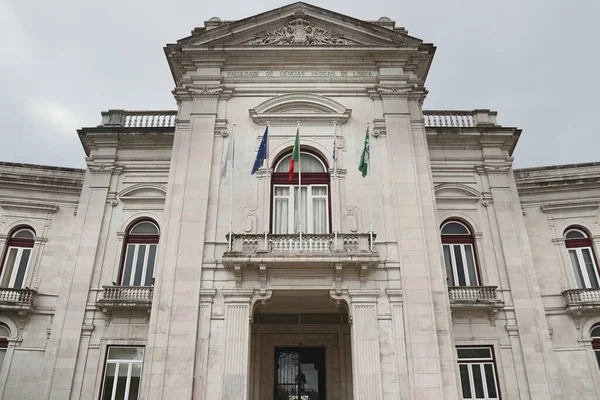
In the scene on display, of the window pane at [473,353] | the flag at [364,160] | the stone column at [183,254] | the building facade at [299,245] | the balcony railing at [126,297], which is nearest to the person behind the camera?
the stone column at [183,254]

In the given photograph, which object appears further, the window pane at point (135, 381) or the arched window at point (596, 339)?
the arched window at point (596, 339)

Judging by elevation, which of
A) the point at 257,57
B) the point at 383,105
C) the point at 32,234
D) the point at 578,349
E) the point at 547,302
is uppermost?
the point at 257,57

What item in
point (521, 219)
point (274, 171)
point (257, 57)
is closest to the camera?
point (274, 171)

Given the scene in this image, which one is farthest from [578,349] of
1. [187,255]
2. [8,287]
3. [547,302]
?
[8,287]

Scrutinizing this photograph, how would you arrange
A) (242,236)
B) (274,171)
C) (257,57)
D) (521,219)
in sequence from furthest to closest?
(521,219) < (257,57) < (274,171) < (242,236)

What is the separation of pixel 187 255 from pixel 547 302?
13.8 meters

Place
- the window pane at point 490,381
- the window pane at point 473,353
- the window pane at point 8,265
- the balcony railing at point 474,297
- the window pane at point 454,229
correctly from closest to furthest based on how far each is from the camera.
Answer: the window pane at point 490,381 → the window pane at point 473,353 → the balcony railing at point 474,297 → the window pane at point 8,265 → the window pane at point 454,229

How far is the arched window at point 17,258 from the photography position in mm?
20147

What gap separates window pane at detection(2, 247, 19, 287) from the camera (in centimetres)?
2012

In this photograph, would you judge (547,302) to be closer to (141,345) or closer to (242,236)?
(242,236)

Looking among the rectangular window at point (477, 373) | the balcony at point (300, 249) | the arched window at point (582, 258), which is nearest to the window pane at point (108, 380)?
the balcony at point (300, 249)

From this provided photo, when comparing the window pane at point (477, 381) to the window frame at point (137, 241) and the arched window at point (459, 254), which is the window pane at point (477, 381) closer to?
the arched window at point (459, 254)

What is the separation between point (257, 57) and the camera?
18.6 metres

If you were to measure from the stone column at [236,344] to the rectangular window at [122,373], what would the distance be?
4.92 m
